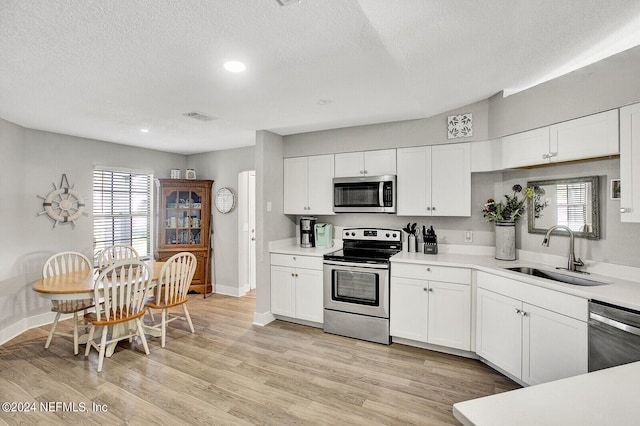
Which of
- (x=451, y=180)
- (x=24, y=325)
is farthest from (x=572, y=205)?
(x=24, y=325)

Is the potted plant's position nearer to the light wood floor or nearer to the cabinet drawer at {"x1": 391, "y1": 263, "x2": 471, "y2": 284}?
the cabinet drawer at {"x1": 391, "y1": 263, "x2": 471, "y2": 284}

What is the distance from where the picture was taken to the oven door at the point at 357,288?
3.30 meters

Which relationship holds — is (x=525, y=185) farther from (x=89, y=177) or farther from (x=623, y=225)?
(x=89, y=177)

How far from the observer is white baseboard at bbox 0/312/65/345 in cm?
344

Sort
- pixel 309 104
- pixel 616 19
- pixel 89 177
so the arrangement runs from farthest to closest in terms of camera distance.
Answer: pixel 89 177, pixel 309 104, pixel 616 19

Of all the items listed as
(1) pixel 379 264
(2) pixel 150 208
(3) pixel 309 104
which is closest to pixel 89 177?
(2) pixel 150 208

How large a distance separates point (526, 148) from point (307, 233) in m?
2.54

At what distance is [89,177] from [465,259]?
4935 millimetres

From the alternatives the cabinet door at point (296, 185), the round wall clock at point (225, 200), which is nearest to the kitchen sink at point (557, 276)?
the cabinet door at point (296, 185)

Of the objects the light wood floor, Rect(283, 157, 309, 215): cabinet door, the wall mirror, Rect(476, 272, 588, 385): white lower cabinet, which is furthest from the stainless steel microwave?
the light wood floor

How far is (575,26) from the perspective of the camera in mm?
1844

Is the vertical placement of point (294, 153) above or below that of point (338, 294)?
above

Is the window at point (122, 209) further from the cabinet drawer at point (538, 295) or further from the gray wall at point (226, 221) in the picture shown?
the cabinet drawer at point (538, 295)

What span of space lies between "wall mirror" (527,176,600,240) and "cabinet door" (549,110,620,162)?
34 centimetres
